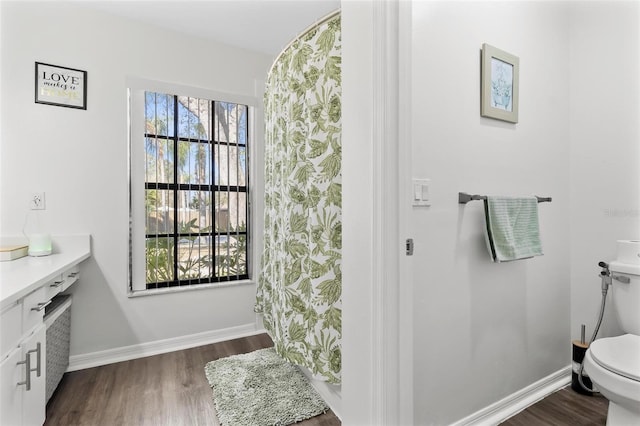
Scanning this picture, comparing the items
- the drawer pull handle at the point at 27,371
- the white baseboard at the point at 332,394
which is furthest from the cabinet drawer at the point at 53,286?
the white baseboard at the point at 332,394

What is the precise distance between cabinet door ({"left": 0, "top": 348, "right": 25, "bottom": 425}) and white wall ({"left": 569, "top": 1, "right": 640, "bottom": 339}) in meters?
2.69

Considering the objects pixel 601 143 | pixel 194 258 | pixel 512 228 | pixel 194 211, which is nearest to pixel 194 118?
pixel 194 211

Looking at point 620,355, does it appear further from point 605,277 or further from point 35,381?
point 35,381

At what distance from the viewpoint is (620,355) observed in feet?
4.33

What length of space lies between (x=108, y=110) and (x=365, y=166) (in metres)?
2.06

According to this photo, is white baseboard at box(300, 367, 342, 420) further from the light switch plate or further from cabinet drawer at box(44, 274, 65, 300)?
cabinet drawer at box(44, 274, 65, 300)

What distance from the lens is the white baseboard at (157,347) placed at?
6.89 feet

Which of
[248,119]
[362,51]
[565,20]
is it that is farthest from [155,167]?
[565,20]

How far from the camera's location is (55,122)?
2035 mm

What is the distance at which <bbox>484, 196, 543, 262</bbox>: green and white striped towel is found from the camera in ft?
4.46

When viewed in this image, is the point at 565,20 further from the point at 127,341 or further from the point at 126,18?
the point at 127,341

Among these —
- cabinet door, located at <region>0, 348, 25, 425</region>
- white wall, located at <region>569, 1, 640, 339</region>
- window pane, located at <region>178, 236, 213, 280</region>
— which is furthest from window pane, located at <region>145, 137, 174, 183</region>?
white wall, located at <region>569, 1, 640, 339</region>

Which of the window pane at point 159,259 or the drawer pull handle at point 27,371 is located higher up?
the window pane at point 159,259

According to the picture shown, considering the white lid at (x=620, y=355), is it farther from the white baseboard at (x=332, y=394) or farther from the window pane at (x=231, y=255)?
the window pane at (x=231, y=255)
